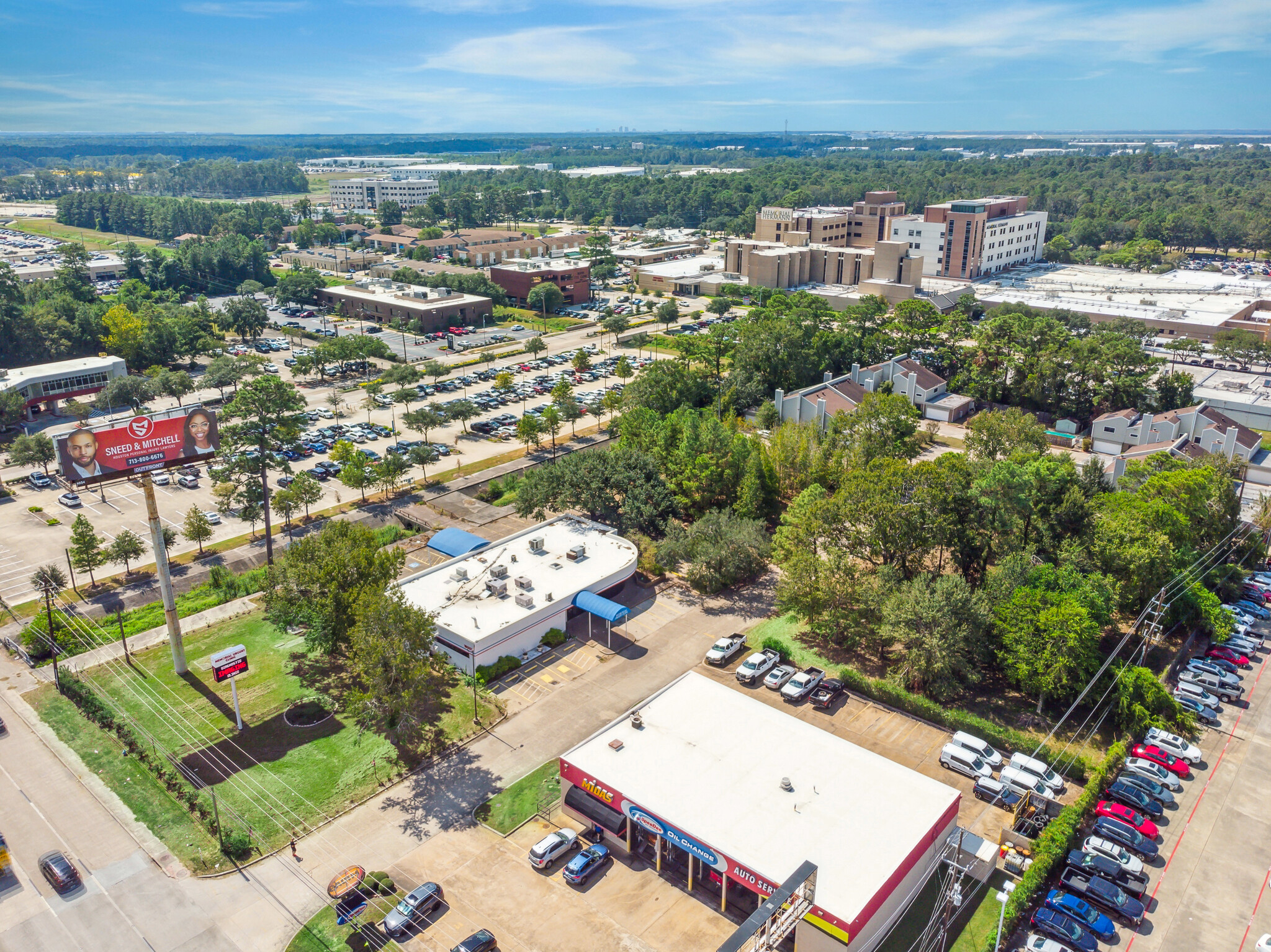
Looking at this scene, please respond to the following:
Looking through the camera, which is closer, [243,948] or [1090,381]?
[243,948]

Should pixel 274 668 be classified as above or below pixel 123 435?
below

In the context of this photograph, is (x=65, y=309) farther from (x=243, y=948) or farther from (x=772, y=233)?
(x=772, y=233)

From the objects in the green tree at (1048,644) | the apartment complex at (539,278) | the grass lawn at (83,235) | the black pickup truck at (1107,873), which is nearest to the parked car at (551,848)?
the black pickup truck at (1107,873)

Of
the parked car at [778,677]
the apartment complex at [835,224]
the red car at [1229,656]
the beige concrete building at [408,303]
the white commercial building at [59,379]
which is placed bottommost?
the red car at [1229,656]

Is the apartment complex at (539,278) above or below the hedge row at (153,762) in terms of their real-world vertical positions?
above

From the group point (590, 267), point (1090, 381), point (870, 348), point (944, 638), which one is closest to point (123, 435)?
point (944, 638)

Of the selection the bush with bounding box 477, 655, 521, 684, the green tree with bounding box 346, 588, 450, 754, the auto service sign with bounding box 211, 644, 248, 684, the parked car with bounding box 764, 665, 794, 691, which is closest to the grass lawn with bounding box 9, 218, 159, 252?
the auto service sign with bounding box 211, 644, 248, 684

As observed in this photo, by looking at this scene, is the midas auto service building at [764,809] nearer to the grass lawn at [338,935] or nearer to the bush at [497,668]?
the grass lawn at [338,935]
